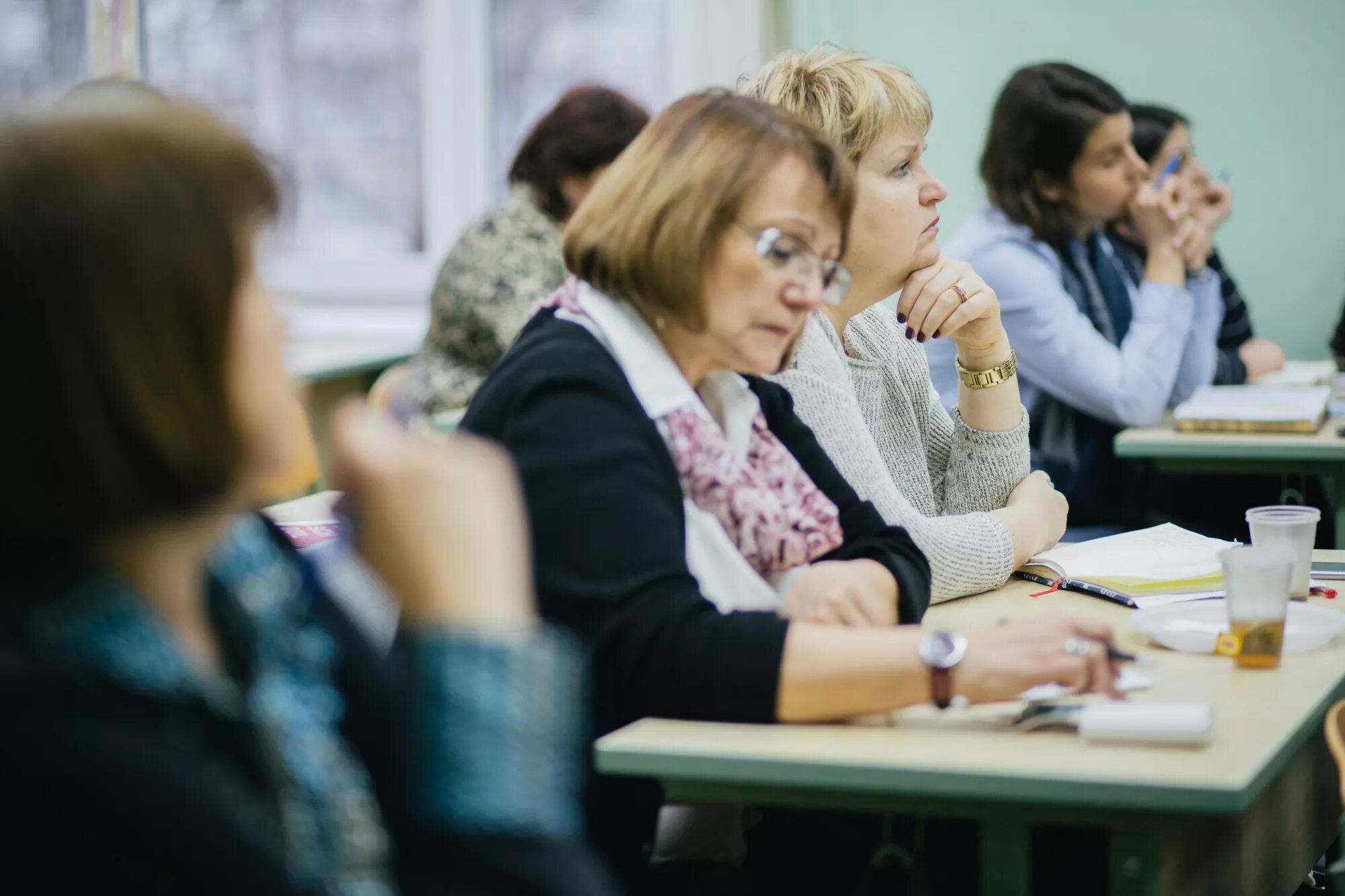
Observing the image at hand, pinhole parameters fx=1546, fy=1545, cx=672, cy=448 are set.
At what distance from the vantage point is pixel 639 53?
5328 millimetres

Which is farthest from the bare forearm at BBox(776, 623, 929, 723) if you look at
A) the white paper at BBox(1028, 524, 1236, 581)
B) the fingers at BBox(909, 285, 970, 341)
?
the fingers at BBox(909, 285, 970, 341)

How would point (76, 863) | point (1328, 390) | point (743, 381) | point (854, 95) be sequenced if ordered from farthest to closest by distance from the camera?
1. point (1328, 390)
2. point (854, 95)
3. point (743, 381)
4. point (76, 863)

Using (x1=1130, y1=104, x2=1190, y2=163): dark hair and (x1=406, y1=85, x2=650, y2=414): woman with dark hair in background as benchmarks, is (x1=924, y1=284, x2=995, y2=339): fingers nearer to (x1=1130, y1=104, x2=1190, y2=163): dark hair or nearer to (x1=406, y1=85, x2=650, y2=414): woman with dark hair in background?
(x1=406, y1=85, x2=650, y2=414): woman with dark hair in background

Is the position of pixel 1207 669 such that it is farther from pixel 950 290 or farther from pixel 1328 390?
pixel 1328 390

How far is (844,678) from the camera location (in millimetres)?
1300

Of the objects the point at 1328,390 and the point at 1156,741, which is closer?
the point at 1156,741

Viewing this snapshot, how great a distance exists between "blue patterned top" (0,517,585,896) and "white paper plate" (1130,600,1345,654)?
91 centimetres

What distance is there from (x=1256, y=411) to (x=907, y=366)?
130 cm

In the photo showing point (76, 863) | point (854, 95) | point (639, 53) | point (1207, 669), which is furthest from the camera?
point (639, 53)

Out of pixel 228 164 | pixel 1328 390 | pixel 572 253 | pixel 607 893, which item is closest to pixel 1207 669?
pixel 572 253

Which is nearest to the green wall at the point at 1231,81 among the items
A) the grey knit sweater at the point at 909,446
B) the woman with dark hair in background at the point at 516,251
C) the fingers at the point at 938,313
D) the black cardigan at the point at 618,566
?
the woman with dark hair in background at the point at 516,251

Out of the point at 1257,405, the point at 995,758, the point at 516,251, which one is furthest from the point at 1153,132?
the point at 995,758

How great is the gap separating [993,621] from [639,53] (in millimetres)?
3968

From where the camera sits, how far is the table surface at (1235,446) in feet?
9.67
